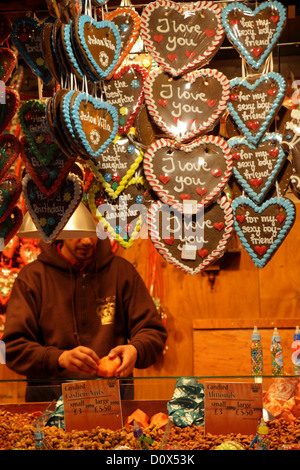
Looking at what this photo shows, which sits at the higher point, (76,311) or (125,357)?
(76,311)

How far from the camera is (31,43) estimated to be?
200 centimetres

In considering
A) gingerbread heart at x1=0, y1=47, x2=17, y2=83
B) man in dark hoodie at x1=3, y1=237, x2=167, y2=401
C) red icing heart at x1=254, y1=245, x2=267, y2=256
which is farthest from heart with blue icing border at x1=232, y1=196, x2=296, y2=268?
man in dark hoodie at x1=3, y1=237, x2=167, y2=401

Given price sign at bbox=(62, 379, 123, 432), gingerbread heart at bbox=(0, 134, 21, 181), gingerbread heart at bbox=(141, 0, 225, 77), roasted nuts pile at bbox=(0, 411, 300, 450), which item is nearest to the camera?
roasted nuts pile at bbox=(0, 411, 300, 450)

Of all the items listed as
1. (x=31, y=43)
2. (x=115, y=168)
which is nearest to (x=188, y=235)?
(x=115, y=168)

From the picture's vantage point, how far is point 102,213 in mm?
2018

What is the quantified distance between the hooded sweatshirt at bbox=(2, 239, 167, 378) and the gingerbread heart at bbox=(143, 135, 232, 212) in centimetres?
109

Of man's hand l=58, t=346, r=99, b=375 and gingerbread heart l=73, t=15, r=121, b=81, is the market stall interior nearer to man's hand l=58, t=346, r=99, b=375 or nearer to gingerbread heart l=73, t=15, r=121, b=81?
gingerbread heart l=73, t=15, r=121, b=81

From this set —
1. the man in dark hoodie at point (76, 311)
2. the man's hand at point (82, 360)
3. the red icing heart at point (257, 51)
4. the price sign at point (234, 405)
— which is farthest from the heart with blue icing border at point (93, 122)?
the man in dark hoodie at point (76, 311)

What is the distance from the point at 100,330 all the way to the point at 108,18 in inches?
59.5

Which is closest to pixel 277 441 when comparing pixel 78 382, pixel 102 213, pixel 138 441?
pixel 138 441

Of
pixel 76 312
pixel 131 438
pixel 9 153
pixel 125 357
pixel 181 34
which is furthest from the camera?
pixel 76 312

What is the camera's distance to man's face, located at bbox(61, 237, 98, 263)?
3037mm

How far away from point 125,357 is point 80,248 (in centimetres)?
62

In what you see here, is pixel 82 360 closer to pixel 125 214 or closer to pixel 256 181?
pixel 125 214
